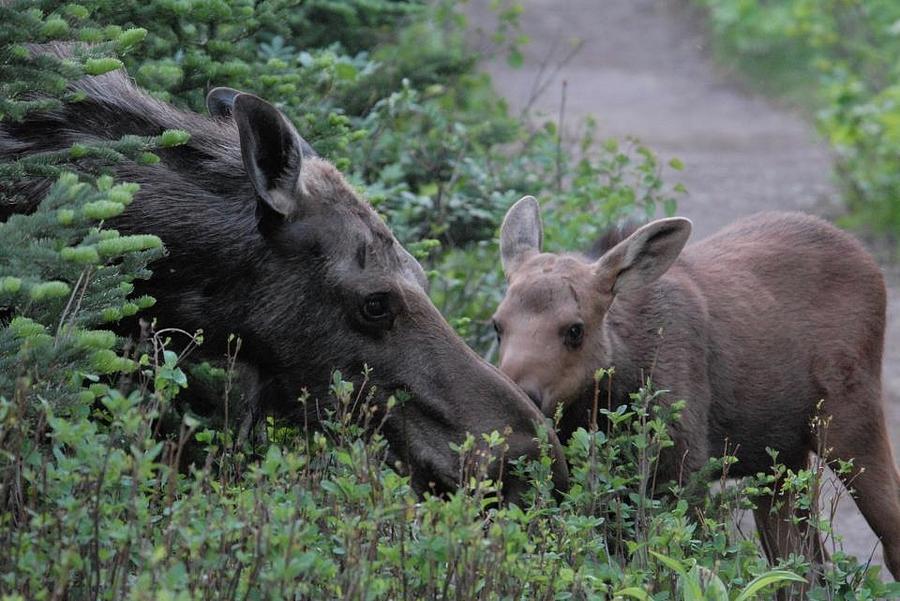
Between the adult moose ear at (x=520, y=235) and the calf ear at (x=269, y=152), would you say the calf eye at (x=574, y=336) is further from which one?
the calf ear at (x=269, y=152)

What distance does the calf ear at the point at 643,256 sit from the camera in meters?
6.26

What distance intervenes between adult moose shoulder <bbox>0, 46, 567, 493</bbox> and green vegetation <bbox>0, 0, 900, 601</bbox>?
5.5 inches

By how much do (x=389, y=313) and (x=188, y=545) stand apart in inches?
78.7

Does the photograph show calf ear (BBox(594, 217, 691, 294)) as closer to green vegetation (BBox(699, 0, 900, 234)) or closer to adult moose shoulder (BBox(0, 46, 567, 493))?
adult moose shoulder (BBox(0, 46, 567, 493))

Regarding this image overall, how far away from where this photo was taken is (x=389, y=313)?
5.30 meters

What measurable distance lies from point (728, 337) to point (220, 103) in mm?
2650

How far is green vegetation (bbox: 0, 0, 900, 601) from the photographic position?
3.58m

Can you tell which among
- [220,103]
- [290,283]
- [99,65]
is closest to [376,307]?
[290,283]

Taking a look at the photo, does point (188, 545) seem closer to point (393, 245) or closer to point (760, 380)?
point (393, 245)

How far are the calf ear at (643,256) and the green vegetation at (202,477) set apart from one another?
699mm

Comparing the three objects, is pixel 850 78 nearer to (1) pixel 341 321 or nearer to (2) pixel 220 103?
(2) pixel 220 103

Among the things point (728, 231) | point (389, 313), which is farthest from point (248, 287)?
point (728, 231)

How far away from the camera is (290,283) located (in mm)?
5277

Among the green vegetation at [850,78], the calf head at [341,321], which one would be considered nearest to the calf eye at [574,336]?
the calf head at [341,321]
